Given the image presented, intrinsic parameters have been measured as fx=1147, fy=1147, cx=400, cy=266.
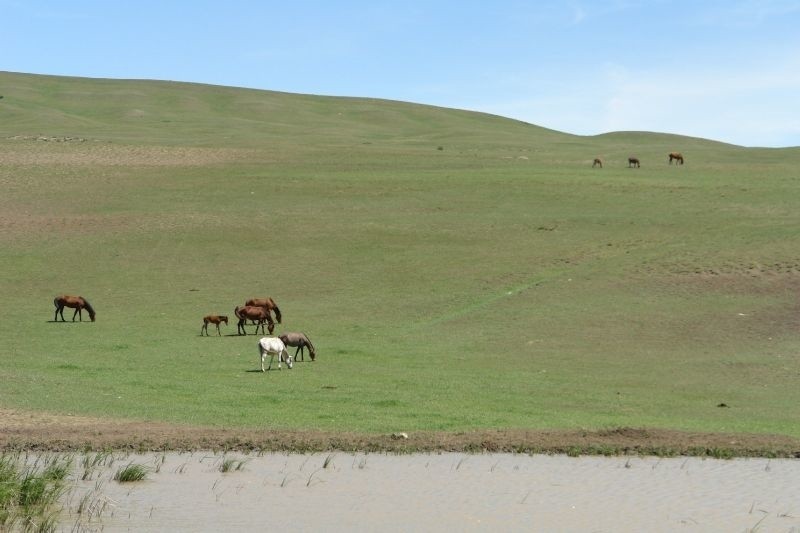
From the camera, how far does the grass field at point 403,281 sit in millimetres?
23156

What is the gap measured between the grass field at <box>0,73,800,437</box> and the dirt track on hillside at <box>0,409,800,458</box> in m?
1.20

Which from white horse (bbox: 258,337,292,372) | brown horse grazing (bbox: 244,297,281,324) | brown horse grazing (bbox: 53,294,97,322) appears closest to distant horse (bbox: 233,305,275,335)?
brown horse grazing (bbox: 244,297,281,324)

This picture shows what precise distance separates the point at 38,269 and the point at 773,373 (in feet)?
88.0

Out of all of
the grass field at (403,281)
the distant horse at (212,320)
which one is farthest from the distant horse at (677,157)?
the distant horse at (212,320)

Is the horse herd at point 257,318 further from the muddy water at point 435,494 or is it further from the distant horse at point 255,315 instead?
the muddy water at point 435,494

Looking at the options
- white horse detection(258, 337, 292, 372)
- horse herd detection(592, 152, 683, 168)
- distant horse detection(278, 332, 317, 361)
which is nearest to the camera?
white horse detection(258, 337, 292, 372)

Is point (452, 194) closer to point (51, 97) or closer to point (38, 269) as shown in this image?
point (38, 269)

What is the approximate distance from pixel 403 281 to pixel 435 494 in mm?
25559

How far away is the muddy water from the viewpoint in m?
13.6

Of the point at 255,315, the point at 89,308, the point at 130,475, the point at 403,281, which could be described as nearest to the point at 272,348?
the point at 255,315

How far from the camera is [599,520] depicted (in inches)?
546

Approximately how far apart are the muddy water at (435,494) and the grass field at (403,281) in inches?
119

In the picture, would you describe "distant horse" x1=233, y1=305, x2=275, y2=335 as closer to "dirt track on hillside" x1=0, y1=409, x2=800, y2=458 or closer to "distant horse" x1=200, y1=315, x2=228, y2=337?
"distant horse" x1=200, y1=315, x2=228, y2=337

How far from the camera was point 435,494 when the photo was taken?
1506cm
